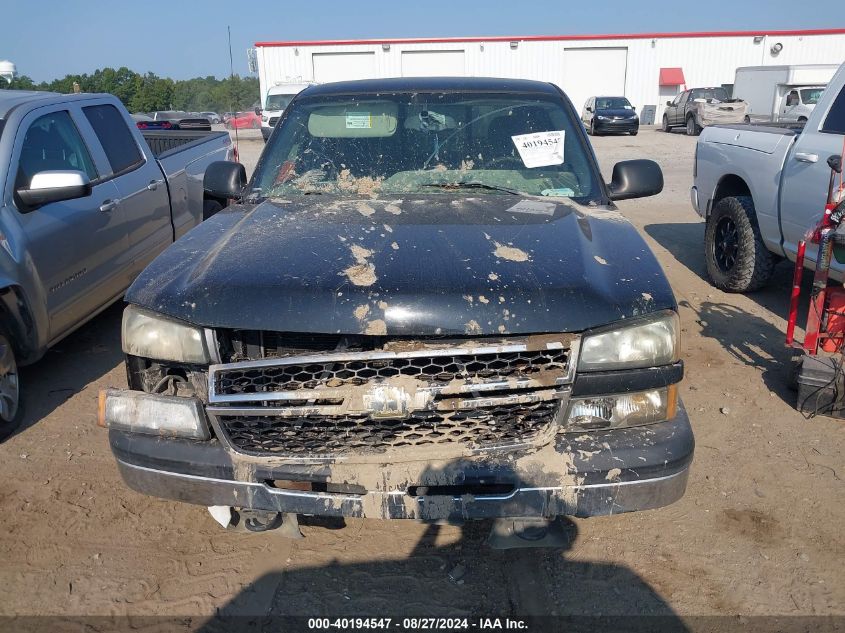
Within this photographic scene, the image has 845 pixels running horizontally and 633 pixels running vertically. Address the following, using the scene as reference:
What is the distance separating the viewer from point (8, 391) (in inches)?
153

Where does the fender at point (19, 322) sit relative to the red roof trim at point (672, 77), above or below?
below

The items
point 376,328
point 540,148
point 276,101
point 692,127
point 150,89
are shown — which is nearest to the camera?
point 376,328

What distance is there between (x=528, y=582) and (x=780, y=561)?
3.40ft

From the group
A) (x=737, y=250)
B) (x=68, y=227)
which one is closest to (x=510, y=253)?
(x=68, y=227)

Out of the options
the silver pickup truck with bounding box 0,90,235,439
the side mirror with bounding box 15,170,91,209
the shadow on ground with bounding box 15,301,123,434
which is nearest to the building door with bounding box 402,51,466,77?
the silver pickup truck with bounding box 0,90,235,439

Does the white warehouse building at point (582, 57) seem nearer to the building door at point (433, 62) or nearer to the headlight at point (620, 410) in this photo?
the building door at point (433, 62)

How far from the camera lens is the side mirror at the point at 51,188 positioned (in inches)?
158

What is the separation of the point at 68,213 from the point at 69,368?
1.09m

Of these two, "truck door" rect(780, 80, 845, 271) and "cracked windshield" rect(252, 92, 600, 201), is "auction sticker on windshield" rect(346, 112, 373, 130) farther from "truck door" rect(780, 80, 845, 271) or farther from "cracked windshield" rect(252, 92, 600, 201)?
"truck door" rect(780, 80, 845, 271)

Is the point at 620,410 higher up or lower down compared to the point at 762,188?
lower down

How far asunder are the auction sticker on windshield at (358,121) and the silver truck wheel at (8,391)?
223 cm

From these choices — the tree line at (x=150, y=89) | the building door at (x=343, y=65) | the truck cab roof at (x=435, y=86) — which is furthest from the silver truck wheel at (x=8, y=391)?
the building door at (x=343, y=65)

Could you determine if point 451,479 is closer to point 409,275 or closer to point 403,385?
point 403,385

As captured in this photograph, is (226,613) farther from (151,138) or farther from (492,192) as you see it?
(151,138)
